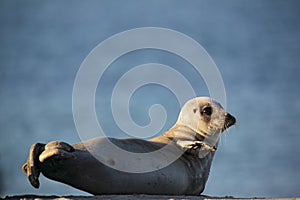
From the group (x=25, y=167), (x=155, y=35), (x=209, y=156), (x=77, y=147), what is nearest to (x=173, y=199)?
(x=77, y=147)

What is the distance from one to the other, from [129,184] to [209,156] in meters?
2.30

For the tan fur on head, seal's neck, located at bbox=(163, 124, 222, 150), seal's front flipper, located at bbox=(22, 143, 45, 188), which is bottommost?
seal's front flipper, located at bbox=(22, 143, 45, 188)

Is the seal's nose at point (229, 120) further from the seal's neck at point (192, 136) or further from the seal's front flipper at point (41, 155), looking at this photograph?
the seal's front flipper at point (41, 155)

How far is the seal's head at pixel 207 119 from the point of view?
10.0 meters

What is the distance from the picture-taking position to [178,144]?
379 inches

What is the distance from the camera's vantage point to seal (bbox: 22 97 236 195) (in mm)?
7691

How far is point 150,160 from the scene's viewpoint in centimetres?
856

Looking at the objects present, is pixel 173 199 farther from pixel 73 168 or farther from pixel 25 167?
pixel 25 167

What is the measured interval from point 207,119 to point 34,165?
141 inches

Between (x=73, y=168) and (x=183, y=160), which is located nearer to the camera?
(x=73, y=168)

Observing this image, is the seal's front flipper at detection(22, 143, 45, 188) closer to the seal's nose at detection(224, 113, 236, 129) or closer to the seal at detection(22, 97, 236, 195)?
the seal at detection(22, 97, 236, 195)

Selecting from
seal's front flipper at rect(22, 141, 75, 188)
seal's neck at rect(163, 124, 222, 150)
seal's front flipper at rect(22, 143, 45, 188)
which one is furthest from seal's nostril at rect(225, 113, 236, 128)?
seal's front flipper at rect(22, 143, 45, 188)

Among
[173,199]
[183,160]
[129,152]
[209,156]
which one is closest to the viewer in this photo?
[173,199]

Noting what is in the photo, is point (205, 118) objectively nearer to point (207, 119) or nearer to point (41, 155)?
point (207, 119)
